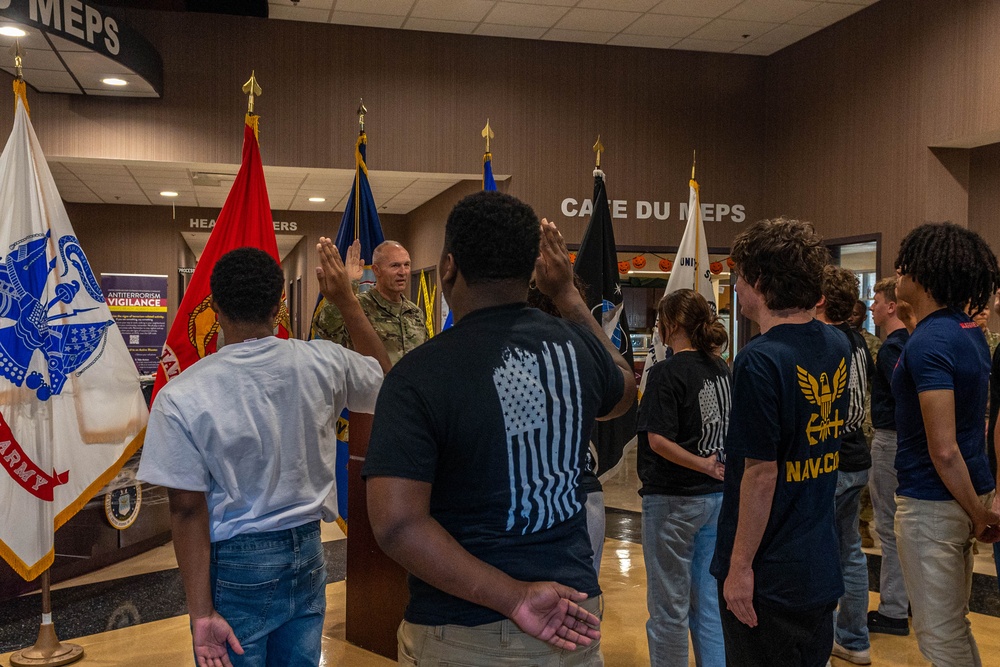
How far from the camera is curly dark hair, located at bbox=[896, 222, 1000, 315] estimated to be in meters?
2.37

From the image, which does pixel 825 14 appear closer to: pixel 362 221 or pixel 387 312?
pixel 362 221

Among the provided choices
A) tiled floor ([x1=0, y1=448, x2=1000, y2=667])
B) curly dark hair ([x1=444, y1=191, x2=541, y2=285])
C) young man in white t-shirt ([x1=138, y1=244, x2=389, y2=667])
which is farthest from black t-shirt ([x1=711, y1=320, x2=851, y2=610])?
tiled floor ([x1=0, y1=448, x2=1000, y2=667])

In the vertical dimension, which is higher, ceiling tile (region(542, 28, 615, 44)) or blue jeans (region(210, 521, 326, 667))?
ceiling tile (region(542, 28, 615, 44))

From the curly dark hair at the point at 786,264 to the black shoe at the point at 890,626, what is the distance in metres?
2.47

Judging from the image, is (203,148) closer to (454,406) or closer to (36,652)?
(36,652)

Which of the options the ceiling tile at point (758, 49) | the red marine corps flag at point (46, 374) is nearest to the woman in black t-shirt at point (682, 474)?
the red marine corps flag at point (46, 374)

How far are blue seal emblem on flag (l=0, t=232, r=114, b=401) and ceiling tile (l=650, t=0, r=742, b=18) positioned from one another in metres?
4.44

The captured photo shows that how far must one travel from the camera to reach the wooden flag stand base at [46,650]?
135 inches

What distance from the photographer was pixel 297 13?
20.6ft

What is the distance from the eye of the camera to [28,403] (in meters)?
3.39

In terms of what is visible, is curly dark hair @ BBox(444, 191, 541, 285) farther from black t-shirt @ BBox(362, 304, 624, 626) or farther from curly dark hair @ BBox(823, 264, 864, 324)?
curly dark hair @ BBox(823, 264, 864, 324)

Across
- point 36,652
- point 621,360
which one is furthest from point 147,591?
point 621,360

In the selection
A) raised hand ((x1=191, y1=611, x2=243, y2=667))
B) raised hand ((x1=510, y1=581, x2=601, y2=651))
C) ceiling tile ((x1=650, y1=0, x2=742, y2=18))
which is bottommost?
raised hand ((x1=191, y1=611, x2=243, y2=667))

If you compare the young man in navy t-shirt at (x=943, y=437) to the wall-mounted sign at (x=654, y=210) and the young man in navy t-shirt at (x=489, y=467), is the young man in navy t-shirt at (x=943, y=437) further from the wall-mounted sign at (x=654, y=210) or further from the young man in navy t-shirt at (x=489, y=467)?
the wall-mounted sign at (x=654, y=210)
